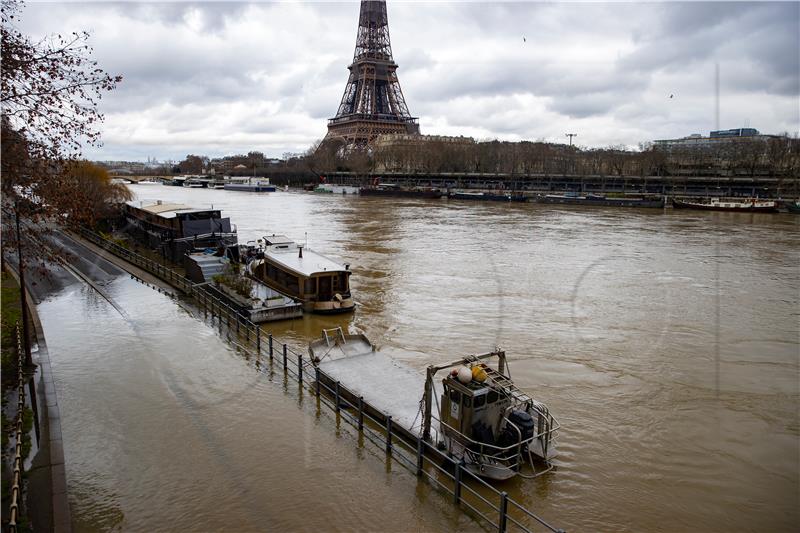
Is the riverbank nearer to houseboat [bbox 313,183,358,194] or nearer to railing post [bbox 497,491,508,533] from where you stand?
railing post [bbox 497,491,508,533]

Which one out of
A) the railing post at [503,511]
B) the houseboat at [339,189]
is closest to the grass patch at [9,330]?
the railing post at [503,511]

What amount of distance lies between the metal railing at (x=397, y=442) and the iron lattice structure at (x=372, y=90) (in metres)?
142

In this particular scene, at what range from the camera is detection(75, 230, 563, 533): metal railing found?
10.1 metres

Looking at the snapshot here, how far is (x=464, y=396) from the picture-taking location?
10859 mm

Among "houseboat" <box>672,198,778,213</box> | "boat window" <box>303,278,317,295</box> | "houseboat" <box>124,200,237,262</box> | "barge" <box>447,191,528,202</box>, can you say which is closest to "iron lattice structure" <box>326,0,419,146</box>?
"barge" <box>447,191,528,202</box>

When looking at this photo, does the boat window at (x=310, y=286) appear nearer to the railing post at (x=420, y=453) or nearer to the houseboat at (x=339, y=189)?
the railing post at (x=420, y=453)

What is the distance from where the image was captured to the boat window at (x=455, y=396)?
10.9 metres

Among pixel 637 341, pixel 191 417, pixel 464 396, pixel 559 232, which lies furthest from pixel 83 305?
pixel 559 232

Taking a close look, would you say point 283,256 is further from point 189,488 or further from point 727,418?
point 727,418

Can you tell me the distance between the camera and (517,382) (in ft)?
55.6

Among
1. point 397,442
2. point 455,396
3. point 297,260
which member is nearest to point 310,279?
point 297,260

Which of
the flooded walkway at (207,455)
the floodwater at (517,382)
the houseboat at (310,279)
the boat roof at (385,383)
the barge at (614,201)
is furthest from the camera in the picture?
the barge at (614,201)

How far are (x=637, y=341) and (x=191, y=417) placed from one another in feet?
51.5

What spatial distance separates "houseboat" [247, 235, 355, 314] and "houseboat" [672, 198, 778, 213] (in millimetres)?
71731
